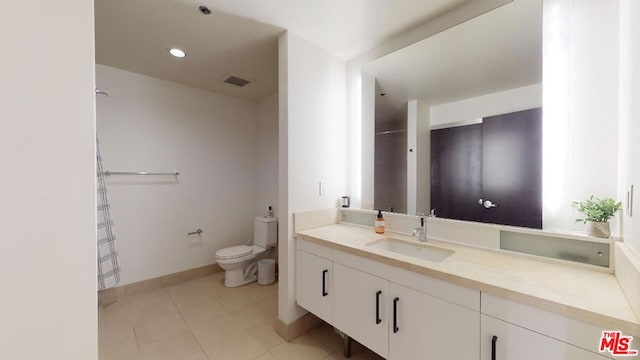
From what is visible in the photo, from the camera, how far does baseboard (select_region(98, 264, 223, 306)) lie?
2.35 metres

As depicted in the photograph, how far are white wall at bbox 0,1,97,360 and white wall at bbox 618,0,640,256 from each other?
206 cm

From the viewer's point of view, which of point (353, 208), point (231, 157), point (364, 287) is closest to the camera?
point (364, 287)

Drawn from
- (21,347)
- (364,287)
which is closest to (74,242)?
(21,347)

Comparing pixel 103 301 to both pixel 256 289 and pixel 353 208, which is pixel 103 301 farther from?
pixel 353 208

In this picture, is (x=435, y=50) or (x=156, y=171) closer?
(x=435, y=50)

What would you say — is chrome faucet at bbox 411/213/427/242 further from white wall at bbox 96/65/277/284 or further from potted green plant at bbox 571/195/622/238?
white wall at bbox 96/65/277/284

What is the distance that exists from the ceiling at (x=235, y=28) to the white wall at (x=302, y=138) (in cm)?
18

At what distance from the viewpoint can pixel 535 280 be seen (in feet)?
3.24

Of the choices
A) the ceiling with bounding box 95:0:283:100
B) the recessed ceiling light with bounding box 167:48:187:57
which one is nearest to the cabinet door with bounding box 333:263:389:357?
the ceiling with bounding box 95:0:283:100

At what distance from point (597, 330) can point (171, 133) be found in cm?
354

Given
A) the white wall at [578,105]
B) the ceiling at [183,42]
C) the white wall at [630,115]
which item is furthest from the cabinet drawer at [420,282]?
the ceiling at [183,42]

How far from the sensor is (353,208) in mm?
2225

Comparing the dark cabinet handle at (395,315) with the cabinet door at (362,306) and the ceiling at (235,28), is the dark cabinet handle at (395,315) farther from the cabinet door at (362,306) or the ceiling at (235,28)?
the ceiling at (235,28)

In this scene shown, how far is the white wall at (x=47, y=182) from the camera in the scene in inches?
30.4
